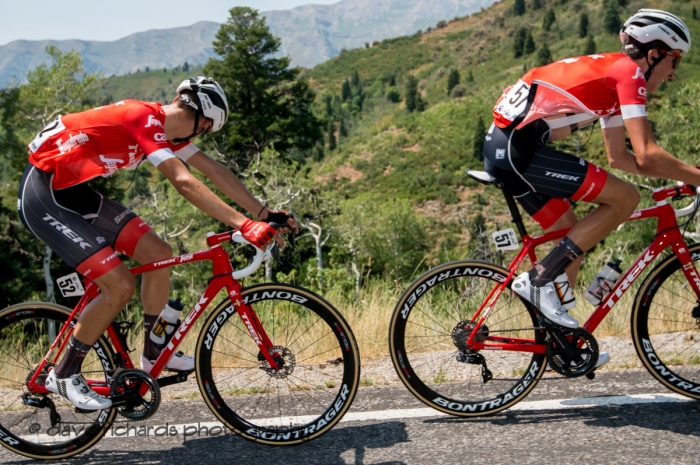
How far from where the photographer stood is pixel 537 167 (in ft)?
12.9

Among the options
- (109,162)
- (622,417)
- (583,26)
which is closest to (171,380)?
(109,162)

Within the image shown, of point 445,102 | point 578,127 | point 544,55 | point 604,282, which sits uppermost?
point 544,55

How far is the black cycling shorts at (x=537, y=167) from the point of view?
384 cm

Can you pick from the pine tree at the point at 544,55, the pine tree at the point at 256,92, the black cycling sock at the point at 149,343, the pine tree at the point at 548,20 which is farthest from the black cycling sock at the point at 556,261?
the pine tree at the point at 548,20

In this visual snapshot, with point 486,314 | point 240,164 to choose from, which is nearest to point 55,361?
point 486,314

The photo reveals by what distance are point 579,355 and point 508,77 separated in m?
123

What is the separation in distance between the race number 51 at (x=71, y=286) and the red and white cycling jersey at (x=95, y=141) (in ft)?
1.79

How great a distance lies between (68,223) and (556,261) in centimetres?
282

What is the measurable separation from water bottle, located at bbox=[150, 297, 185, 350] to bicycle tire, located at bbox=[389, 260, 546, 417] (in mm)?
1335

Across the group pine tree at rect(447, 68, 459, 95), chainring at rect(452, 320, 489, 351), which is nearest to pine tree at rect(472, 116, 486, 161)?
pine tree at rect(447, 68, 459, 95)

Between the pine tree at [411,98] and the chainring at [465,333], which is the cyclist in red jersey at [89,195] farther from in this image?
the pine tree at [411,98]

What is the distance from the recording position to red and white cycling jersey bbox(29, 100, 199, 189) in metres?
3.69

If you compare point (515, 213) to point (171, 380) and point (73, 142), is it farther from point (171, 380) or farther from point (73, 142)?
point (73, 142)

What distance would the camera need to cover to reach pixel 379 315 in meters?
6.21
